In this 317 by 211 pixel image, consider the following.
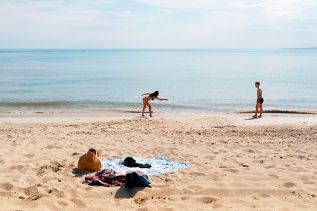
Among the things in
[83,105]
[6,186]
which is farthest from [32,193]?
[83,105]

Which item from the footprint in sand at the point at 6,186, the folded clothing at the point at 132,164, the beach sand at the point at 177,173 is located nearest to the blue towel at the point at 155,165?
the folded clothing at the point at 132,164

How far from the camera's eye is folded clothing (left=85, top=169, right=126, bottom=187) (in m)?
7.06

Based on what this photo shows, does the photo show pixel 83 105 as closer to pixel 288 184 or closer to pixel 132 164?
pixel 132 164

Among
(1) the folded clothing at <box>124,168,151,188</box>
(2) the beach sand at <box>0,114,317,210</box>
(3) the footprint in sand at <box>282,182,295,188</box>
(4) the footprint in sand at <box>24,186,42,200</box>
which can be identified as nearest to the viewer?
(2) the beach sand at <box>0,114,317,210</box>

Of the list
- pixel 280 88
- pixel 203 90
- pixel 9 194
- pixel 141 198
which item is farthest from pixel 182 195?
pixel 280 88

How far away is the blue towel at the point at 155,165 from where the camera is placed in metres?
7.90

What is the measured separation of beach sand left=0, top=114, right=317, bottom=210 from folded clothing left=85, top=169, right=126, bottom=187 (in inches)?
7.1

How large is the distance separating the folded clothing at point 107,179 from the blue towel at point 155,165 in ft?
1.69

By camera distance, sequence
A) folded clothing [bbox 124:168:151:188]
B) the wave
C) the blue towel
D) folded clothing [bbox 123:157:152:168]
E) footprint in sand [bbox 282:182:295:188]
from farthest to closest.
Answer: the wave
folded clothing [bbox 123:157:152:168]
the blue towel
footprint in sand [bbox 282:182:295:188]
folded clothing [bbox 124:168:151:188]

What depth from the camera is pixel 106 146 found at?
1048 cm

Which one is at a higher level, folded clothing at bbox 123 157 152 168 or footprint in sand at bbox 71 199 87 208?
folded clothing at bbox 123 157 152 168

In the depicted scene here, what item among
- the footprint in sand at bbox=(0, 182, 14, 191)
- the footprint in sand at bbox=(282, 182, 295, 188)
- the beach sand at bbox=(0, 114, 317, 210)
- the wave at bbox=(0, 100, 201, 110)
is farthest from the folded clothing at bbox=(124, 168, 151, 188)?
the wave at bbox=(0, 100, 201, 110)

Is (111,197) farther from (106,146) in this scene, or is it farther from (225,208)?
(106,146)

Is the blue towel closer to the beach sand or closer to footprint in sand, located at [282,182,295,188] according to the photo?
the beach sand
